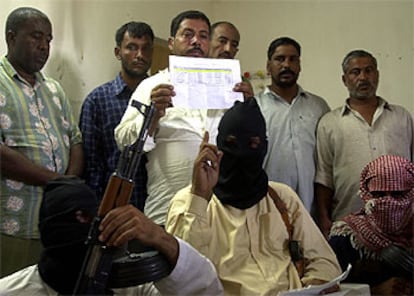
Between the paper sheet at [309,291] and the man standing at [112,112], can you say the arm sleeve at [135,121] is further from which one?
the paper sheet at [309,291]

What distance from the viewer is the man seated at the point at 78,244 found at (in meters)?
1.31

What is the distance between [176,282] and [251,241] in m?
0.45

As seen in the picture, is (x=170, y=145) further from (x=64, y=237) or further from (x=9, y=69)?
(x=64, y=237)

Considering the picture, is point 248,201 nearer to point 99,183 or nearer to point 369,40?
point 99,183

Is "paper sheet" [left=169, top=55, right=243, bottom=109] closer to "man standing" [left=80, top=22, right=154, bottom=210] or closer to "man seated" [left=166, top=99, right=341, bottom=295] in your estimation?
"man seated" [left=166, top=99, right=341, bottom=295]

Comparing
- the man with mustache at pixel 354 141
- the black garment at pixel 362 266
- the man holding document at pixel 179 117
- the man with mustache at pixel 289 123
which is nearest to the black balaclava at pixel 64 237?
the man holding document at pixel 179 117

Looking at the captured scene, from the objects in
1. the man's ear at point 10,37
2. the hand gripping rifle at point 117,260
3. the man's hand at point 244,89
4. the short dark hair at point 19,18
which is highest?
the short dark hair at point 19,18

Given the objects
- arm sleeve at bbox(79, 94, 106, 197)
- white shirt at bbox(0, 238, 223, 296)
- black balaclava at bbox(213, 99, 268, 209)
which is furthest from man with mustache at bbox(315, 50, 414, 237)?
white shirt at bbox(0, 238, 223, 296)

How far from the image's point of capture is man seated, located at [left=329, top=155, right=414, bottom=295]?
6.53 feet

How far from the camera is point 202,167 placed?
1.71 meters

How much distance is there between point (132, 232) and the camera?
4.30 feet

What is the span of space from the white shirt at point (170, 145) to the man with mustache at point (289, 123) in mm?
568

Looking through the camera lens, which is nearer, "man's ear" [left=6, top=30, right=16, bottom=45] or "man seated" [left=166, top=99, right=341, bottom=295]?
"man seated" [left=166, top=99, right=341, bottom=295]

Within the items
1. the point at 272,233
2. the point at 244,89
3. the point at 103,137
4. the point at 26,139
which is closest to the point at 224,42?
the point at 244,89
